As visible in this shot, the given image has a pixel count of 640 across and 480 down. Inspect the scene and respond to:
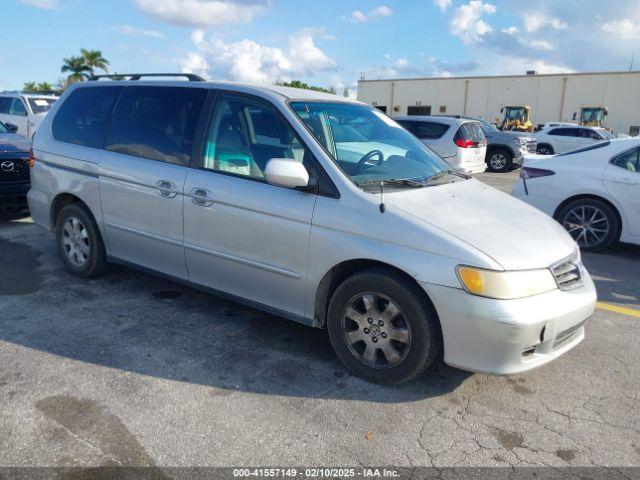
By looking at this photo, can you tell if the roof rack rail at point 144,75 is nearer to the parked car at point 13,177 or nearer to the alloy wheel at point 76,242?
the alloy wheel at point 76,242

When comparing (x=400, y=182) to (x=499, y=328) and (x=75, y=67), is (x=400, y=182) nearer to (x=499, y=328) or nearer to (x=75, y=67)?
(x=499, y=328)

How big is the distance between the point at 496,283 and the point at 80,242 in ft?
12.6

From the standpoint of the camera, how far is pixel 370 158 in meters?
3.84

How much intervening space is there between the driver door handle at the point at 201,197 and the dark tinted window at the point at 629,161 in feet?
16.9

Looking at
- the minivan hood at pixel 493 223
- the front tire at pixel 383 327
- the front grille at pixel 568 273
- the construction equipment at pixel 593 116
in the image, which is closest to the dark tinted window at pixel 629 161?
the minivan hood at pixel 493 223

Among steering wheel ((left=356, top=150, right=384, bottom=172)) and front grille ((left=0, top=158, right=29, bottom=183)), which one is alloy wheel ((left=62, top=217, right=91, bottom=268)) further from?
steering wheel ((left=356, top=150, right=384, bottom=172))

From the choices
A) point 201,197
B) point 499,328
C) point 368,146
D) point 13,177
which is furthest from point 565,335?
point 13,177

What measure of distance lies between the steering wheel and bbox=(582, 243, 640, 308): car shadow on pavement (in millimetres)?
2743

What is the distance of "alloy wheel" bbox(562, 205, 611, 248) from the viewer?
6.65 meters

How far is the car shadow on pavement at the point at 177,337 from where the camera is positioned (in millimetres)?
3393

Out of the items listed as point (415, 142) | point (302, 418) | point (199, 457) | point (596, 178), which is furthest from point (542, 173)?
point (199, 457)

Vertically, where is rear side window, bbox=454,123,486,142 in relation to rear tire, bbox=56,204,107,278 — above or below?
above

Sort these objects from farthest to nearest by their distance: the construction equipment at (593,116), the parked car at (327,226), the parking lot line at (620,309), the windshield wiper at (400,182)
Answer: the construction equipment at (593,116)
the parking lot line at (620,309)
the windshield wiper at (400,182)
the parked car at (327,226)

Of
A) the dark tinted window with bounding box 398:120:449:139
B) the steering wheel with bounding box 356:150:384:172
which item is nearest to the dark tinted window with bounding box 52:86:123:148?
the steering wheel with bounding box 356:150:384:172
